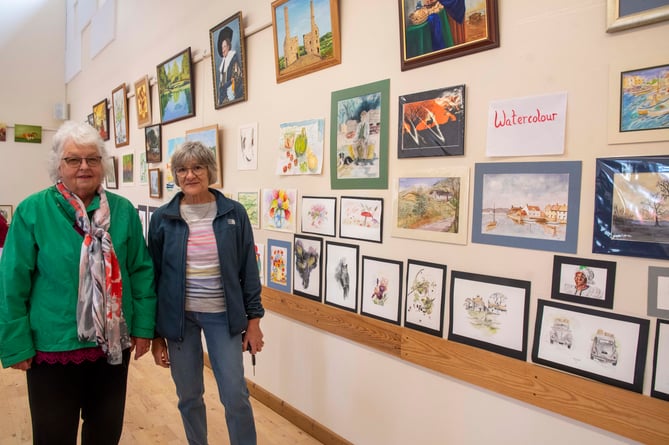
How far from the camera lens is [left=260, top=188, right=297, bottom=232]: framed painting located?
7.53 ft

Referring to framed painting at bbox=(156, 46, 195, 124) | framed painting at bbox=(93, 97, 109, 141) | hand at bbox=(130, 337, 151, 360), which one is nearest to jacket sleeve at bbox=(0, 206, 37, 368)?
hand at bbox=(130, 337, 151, 360)

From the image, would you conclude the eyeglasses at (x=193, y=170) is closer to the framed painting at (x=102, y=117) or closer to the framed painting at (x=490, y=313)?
the framed painting at (x=490, y=313)

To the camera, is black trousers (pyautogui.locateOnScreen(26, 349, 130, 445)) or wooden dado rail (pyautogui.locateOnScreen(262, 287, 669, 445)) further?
black trousers (pyautogui.locateOnScreen(26, 349, 130, 445))

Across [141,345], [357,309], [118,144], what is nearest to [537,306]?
[357,309]

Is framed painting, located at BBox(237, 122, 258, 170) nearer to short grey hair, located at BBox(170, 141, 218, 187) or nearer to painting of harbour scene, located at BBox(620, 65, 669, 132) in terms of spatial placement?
short grey hair, located at BBox(170, 141, 218, 187)

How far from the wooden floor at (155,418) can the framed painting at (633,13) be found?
219 centimetres

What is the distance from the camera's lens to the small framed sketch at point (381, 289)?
1.77 m

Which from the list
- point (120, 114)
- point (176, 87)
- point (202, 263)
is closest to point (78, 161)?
point (202, 263)

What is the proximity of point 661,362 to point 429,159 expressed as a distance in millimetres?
965

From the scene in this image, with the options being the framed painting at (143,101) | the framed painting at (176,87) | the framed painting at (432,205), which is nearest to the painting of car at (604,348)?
→ the framed painting at (432,205)

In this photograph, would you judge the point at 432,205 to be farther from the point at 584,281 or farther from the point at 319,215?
the point at 319,215

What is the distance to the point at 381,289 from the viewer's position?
1828mm

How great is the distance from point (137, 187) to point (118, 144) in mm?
729

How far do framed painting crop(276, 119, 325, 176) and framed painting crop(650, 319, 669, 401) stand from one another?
1.48 m
